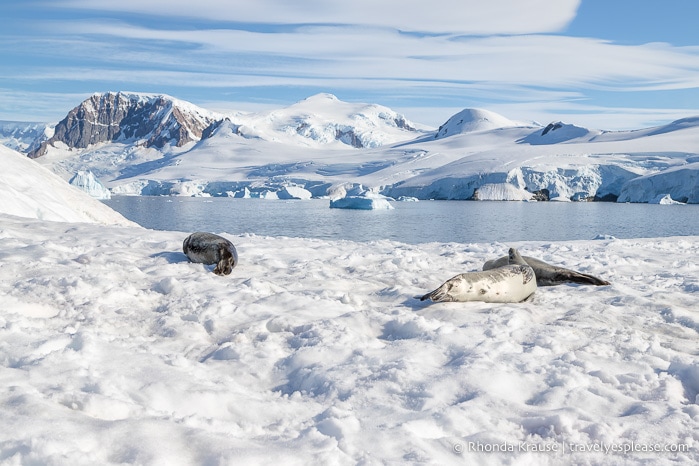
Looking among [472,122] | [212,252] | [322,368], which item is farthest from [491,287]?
[472,122]

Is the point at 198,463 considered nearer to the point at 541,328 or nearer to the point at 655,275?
the point at 541,328

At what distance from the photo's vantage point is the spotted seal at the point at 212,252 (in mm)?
7129

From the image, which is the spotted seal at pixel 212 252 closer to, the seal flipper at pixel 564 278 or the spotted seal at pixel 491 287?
the spotted seal at pixel 491 287

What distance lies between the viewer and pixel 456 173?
92.3 meters

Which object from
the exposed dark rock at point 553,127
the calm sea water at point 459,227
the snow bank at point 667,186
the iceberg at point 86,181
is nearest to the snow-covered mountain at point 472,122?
the exposed dark rock at point 553,127

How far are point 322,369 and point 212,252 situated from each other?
3.51 meters

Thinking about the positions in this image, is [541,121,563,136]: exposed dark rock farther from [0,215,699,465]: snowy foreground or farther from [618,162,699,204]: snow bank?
[0,215,699,465]: snowy foreground

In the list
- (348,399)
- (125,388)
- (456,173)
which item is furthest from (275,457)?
(456,173)

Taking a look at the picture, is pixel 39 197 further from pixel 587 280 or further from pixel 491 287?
pixel 587 280

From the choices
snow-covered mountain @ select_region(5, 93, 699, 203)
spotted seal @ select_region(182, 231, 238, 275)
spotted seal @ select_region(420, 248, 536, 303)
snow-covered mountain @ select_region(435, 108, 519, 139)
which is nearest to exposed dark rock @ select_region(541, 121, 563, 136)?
snow-covered mountain @ select_region(5, 93, 699, 203)

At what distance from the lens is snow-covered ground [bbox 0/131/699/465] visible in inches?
121

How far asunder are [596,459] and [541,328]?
81.7 inches

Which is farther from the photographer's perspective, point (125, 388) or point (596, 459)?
point (125, 388)

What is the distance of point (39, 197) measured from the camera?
13469 mm
